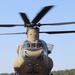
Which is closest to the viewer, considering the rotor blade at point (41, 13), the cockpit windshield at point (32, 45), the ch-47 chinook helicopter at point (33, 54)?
the ch-47 chinook helicopter at point (33, 54)

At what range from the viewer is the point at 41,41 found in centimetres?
2462

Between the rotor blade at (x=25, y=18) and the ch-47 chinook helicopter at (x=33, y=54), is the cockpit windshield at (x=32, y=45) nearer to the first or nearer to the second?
the ch-47 chinook helicopter at (x=33, y=54)

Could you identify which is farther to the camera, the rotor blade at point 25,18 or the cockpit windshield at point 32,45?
the rotor blade at point 25,18

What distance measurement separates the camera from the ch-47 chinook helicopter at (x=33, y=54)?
22766 mm

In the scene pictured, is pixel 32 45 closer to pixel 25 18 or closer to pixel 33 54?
pixel 33 54

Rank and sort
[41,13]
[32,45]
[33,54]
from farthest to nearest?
[41,13] → [32,45] → [33,54]

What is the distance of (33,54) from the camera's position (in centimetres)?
2256

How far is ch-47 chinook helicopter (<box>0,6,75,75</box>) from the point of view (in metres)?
22.8

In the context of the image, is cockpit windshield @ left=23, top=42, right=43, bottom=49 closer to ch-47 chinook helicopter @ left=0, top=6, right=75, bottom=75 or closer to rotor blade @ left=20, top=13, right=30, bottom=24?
ch-47 chinook helicopter @ left=0, top=6, right=75, bottom=75

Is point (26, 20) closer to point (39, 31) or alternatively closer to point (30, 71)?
point (39, 31)

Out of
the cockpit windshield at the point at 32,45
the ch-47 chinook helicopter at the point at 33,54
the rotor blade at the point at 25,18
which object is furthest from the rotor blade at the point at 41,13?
the cockpit windshield at the point at 32,45

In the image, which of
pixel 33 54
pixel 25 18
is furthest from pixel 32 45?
pixel 25 18

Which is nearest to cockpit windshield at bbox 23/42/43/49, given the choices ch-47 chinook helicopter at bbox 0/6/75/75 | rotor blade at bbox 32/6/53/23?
ch-47 chinook helicopter at bbox 0/6/75/75

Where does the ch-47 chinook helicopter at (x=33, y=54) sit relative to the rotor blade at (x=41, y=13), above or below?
below
